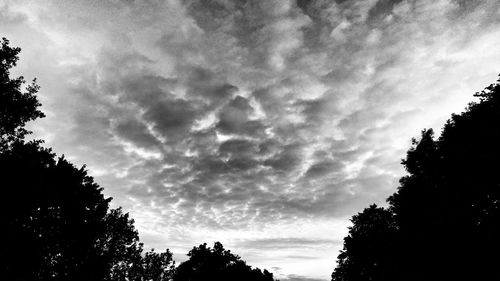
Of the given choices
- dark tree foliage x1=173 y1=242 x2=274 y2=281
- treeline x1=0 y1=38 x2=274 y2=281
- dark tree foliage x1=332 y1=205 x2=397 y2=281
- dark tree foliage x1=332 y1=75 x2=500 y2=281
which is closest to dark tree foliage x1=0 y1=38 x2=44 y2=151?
treeline x1=0 y1=38 x2=274 y2=281

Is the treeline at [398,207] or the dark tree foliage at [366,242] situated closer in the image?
the treeline at [398,207]

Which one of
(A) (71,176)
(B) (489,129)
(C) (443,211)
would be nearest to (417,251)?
(C) (443,211)

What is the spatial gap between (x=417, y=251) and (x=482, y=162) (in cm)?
1032

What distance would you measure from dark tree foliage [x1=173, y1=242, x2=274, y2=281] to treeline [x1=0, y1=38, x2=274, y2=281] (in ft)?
87.4

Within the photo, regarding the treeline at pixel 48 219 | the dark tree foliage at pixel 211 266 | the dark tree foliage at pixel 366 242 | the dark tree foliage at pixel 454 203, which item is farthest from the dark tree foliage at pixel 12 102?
the dark tree foliage at pixel 211 266

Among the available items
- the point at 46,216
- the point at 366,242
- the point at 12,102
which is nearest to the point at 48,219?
the point at 46,216

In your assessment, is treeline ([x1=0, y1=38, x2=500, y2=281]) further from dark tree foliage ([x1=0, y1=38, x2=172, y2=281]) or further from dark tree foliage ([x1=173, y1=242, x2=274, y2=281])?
dark tree foliage ([x1=173, y1=242, x2=274, y2=281])

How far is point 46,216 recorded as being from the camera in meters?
32.4

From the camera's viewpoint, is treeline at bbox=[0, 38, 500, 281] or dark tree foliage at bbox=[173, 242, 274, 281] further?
dark tree foliage at bbox=[173, 242, 274, 281]

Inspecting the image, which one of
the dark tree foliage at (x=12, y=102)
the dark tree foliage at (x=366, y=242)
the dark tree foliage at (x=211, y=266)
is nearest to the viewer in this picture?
the dark tree foliage at (x=12, y=102)

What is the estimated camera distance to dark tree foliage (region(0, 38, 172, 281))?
65.9ft

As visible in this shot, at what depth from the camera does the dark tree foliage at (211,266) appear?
90562 mm

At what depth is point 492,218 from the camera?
2594 cm

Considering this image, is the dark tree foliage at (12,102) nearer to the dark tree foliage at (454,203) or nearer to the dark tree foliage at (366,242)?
the dark tree foliage at (454,203)
